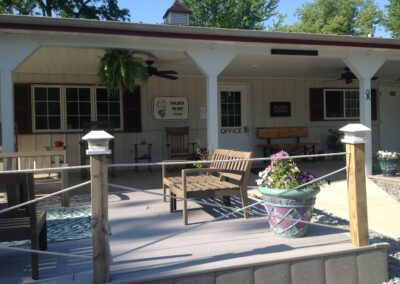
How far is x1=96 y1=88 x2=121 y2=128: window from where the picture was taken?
31.2ft

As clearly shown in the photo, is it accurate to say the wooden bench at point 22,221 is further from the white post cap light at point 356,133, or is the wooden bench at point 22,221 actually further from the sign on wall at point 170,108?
the sign on wall at point 170,108

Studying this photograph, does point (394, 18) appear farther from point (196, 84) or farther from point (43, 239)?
point (43, 239)

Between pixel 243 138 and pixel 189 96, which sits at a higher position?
pixel 189 96

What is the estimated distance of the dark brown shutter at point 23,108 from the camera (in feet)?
29.0

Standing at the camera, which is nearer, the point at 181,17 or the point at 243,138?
the point at 181,17

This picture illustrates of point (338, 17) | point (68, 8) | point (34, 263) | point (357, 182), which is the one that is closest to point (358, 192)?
point (357, 182)

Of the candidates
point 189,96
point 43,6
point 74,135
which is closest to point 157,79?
point 189,96

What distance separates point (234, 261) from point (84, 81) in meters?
7.33

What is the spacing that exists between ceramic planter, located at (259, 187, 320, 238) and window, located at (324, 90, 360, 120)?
8371 mm

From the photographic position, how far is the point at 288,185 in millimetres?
3430

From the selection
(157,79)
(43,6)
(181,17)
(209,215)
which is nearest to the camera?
(209,215)

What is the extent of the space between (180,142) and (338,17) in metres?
28.5

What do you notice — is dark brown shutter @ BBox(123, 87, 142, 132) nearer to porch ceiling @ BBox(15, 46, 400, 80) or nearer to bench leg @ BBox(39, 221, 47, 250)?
porch ceiling @ BBox(15, 46, 400, 80)

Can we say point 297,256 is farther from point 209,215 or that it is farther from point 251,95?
point 251,95
